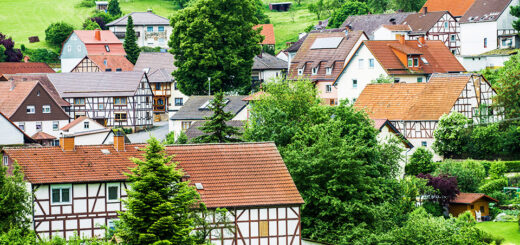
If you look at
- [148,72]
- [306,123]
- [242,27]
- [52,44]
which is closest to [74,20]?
[52,44]

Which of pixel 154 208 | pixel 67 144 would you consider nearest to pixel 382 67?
pixel 67 144

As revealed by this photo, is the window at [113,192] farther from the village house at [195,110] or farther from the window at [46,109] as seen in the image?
the window at [46,109]

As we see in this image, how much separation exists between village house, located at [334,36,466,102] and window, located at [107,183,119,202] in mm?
36511

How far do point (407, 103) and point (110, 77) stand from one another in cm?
3234

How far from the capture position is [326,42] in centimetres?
9056

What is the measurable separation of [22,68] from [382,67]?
49.6 m

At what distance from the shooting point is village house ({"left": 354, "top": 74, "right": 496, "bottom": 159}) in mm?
68812

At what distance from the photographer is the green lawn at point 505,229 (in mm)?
50156

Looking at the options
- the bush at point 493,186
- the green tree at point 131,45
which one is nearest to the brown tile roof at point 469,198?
the bush at point 493,186

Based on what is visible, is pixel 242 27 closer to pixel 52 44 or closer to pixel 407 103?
pixel 407 103

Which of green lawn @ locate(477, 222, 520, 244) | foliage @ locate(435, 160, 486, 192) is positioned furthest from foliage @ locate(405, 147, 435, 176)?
green lawn @ locate(477, 222, 520, 244)

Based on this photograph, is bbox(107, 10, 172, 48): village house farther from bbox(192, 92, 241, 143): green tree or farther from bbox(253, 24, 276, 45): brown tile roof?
bbox(192, 92, 241, 143): green tree

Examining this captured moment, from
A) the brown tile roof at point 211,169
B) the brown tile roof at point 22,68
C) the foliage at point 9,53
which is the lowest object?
the brown tile roof at point 211,169

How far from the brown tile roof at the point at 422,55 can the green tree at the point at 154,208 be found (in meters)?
45.1
